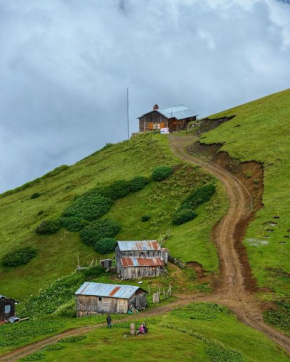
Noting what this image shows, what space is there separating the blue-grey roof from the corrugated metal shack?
357 ft

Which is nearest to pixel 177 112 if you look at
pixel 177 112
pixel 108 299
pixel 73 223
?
pixel 177 112

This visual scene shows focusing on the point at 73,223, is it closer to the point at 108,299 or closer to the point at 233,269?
the point at 233,269

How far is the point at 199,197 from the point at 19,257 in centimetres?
3203

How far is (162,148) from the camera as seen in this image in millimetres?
135250

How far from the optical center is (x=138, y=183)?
114500 mm

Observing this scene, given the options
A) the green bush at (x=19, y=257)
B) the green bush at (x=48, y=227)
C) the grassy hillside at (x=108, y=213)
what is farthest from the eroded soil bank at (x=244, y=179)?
the green bush at (x=19, y=257)

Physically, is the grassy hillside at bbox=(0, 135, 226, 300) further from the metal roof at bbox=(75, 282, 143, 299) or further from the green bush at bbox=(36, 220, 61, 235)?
the metal roof at bbox=(75, 282, 143, 299)

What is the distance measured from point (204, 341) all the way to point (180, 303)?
15.7 metres

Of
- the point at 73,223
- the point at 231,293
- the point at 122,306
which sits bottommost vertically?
the point at 122,306

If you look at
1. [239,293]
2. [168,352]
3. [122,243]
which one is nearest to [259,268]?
[239,293]

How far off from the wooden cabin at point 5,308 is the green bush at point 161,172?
49606 mm

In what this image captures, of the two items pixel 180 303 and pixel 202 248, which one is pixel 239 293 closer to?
pixel 180 303

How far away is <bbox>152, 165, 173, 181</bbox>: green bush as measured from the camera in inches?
4500

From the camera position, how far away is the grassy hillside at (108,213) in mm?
89438
